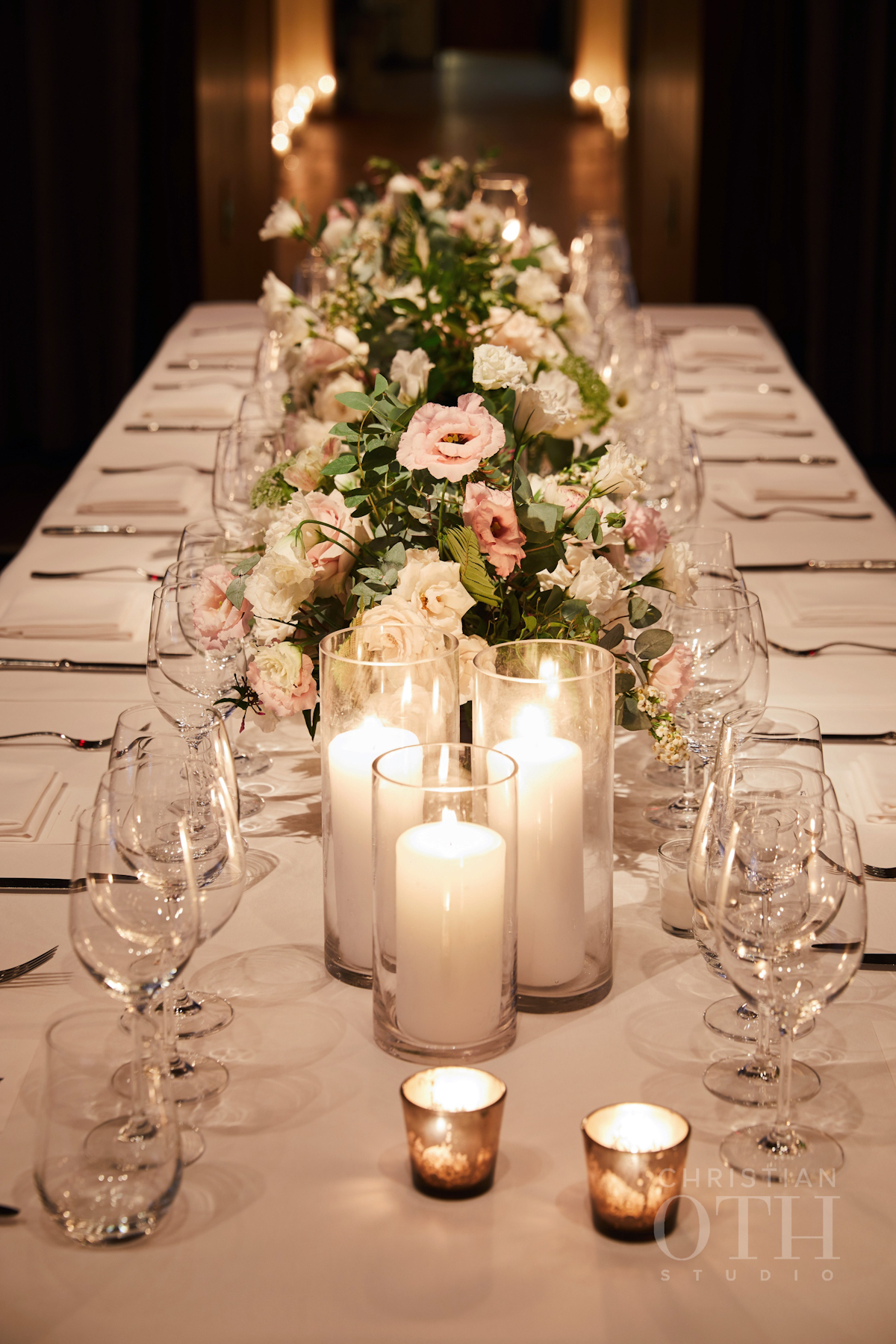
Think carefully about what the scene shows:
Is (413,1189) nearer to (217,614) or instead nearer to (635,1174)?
(635,1174)

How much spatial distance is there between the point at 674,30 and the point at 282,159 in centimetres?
417

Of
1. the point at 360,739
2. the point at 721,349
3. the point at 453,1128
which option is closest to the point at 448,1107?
the point at 453,1128

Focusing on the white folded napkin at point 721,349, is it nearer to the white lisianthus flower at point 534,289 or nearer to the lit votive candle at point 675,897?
the white lisianthus flower at point 534,289

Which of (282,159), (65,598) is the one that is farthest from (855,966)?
(282,159)

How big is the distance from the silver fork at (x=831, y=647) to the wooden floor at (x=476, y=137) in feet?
19.0

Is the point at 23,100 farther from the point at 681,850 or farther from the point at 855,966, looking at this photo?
the point at 855,966

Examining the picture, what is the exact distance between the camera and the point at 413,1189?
0.96 meters

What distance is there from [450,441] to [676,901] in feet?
1.52

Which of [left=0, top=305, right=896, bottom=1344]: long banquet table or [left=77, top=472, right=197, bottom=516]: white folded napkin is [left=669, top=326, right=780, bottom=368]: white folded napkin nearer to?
[left=77, top=472, right=197, bottom=516]: white folded napkin

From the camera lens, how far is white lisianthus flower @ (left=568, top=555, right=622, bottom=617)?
1356mm

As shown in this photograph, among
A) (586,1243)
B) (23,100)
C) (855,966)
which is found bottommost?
(586,1243)

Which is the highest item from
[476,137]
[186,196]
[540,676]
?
[476,137]

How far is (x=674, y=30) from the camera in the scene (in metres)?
6.79

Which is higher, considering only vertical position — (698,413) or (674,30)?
(674,30)
